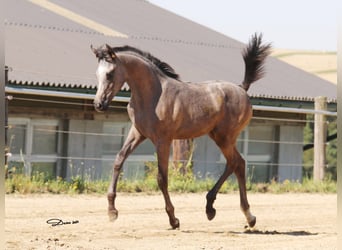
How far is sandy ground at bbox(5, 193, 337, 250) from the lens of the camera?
8.11m

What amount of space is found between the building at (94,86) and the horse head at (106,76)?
5481 millimetres

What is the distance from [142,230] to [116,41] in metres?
13.8

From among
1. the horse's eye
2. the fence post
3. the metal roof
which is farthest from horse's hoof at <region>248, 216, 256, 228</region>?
the metal roof

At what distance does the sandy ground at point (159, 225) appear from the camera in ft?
26.6

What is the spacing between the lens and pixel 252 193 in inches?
588

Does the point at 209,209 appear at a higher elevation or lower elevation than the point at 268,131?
lower

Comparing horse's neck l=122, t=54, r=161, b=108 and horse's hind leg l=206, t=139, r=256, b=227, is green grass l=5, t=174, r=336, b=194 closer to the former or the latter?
horse's hind leg l=206, t=139, r=256, b=227

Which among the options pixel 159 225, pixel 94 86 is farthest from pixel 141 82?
pixel 94 86

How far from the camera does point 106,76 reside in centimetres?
867

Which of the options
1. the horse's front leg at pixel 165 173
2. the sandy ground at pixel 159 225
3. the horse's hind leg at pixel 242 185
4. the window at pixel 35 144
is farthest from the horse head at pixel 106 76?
the window at pixel 35 144

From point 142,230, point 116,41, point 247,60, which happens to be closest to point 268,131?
point 116,41

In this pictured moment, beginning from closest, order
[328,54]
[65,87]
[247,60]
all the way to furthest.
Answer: [247,60]
[65,87]
[328,54]

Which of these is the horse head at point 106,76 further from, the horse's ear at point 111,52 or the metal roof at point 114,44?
the metal roof at point 114,44

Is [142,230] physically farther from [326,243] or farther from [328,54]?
[328,54]
